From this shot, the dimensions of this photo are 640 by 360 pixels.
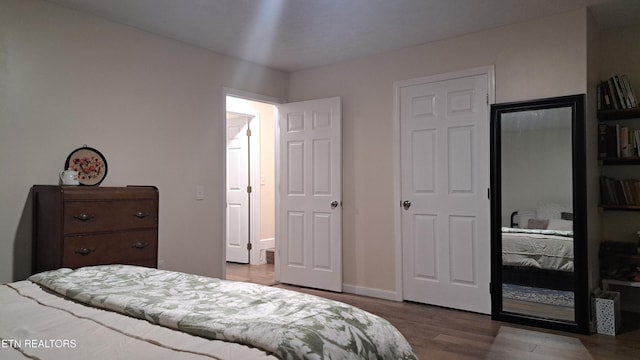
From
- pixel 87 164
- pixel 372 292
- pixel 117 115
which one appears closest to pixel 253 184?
pixel 372 292

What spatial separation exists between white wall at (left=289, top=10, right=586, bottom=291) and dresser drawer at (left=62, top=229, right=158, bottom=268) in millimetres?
2084

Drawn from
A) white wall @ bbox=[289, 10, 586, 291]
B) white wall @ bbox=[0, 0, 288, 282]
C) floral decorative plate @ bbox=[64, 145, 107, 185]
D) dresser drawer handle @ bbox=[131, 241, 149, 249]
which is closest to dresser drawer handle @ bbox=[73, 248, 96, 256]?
dresser drawer handle @ bbox=[131, 241, 149, 249]

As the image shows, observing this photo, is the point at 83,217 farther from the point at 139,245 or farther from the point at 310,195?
the point at 310,195

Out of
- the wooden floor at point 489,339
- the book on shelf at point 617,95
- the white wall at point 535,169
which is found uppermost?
the book on shelf at point 617,95

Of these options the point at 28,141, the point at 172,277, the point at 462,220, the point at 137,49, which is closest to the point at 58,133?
the point at 28,141

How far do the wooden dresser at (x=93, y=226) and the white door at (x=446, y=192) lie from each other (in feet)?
7.66

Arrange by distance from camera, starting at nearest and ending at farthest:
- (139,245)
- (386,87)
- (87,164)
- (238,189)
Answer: (139,245)
(87,164)
(386,87)
(238,189)

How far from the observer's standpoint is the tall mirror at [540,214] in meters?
3.22

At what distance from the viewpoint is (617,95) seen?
3428mm

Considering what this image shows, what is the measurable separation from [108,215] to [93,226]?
122mm

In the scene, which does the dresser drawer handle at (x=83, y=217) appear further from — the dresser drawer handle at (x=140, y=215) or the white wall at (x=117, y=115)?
the white wall at (x=117, y=115)

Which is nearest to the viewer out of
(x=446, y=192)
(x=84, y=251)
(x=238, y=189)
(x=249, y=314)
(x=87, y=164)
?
(x=249, y=314)

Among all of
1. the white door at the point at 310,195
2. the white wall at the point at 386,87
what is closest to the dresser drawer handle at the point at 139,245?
the white door at the point at 310,195

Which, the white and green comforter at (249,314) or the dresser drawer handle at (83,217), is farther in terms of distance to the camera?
the dresser drawer handle at (83,217)
